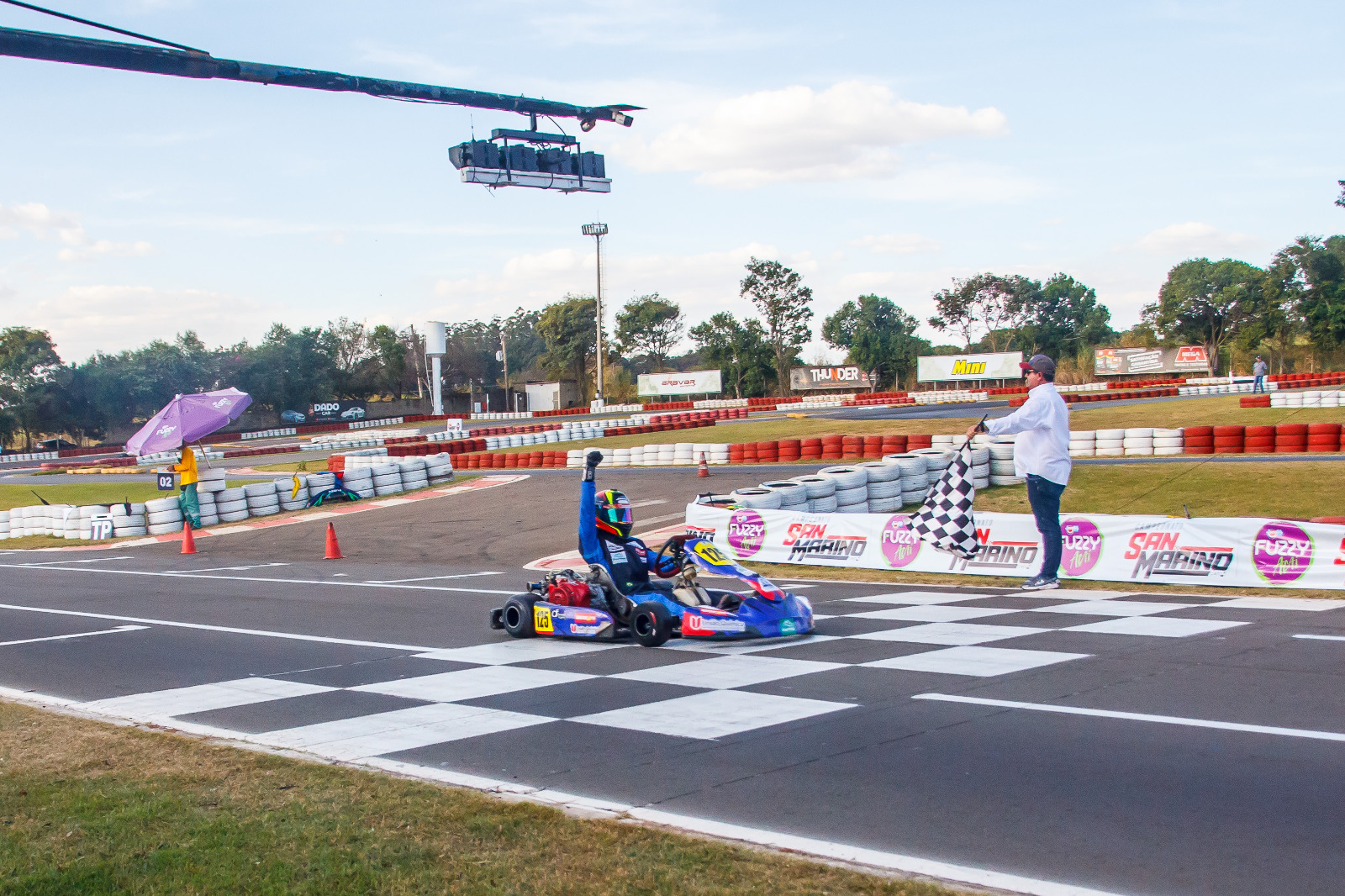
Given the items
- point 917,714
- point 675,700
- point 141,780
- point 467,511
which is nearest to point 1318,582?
point 917,714

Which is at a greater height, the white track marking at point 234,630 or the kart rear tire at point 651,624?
the kart rear tire at point 651,624

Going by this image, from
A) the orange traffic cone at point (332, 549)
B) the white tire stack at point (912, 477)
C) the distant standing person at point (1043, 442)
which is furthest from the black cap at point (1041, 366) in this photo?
the orange traffic cone at point (332, 549)

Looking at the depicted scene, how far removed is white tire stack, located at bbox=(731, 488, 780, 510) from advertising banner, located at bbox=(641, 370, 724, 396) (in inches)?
2404

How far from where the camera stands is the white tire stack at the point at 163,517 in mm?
23734

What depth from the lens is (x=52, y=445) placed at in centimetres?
6594

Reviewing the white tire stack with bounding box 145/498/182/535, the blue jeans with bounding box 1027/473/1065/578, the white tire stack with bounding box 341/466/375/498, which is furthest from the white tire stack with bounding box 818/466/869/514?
the white tire stack with bounding box 145/498/182/535

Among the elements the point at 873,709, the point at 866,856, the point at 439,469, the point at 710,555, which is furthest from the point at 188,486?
the point at 866,856

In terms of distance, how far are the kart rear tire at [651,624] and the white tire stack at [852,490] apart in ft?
29.4

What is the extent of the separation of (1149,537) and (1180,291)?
78.8 meters

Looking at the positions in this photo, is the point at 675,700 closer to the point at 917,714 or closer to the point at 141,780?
the point at 917,714

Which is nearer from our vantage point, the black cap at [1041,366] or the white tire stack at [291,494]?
the black cap at [1041,366]

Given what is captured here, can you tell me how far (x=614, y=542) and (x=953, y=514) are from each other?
486 centimetres

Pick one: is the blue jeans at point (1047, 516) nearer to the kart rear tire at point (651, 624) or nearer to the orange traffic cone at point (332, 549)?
the kart rear tire at point (651, 624)

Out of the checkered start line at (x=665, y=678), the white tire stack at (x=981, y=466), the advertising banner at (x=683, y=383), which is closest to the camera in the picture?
the checkered start line at (x=665, y=678)
